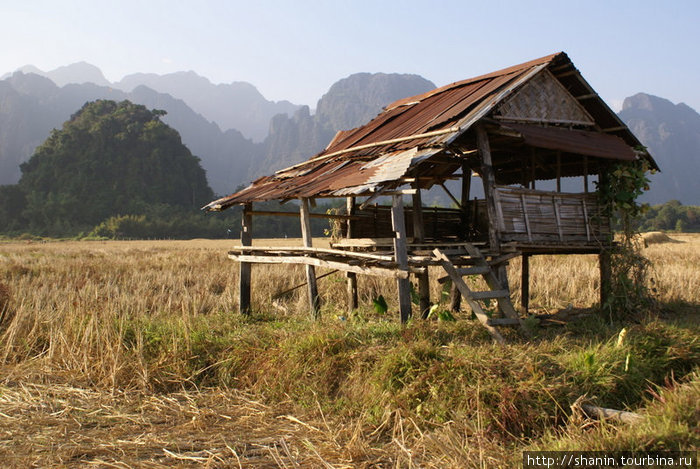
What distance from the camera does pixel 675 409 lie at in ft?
14.8

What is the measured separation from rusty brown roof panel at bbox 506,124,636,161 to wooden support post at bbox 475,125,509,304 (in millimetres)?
462

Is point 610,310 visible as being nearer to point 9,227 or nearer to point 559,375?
point 559,375

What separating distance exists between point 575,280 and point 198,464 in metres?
10.1

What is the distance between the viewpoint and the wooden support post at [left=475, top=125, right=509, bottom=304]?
8281 mm

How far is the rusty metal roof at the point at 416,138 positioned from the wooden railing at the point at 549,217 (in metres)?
0.99

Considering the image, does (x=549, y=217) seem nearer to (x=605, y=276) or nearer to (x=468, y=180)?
(x=605, y=276)

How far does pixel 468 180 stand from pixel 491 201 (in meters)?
2.78

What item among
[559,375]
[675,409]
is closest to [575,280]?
[559,375]

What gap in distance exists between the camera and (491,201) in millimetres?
8336

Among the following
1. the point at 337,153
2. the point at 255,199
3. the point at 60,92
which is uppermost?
the point at 60,92

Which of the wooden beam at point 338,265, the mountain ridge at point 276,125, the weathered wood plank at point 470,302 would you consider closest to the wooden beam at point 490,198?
the weathered wood plank at point 470,302

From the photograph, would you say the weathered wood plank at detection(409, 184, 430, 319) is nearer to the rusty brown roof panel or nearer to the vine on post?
the rusty brown roof panel

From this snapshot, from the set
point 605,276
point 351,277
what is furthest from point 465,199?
point 605,276

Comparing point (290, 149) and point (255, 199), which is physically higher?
point (290, 149)
